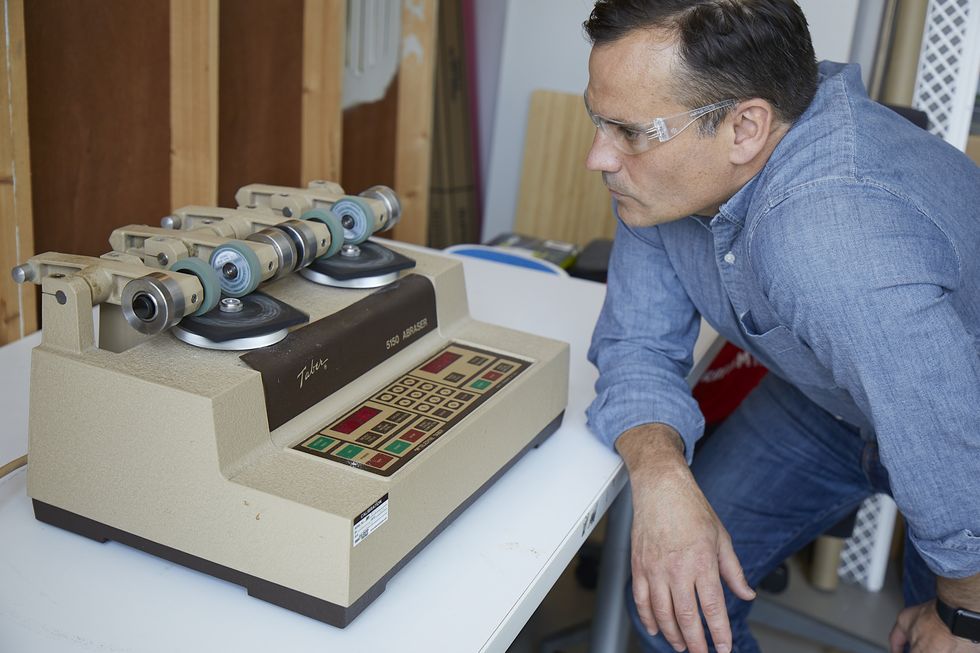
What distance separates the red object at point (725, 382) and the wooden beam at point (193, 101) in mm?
1087

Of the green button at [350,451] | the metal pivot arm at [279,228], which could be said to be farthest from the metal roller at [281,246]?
the green button at [350,451]

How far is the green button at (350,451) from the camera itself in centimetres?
92

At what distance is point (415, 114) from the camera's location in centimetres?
252

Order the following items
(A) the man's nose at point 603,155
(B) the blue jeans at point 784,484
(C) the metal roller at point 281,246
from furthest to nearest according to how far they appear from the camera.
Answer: (B) the blue jeans at point 784,484 → (A) the man's nose at point 603,155 → (C) the metal roller at point 281,246

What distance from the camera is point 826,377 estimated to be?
1260 millimetres

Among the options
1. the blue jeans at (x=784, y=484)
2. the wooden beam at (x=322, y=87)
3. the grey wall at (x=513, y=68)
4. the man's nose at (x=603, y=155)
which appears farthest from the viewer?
the grey wall at (x=513, y=68)

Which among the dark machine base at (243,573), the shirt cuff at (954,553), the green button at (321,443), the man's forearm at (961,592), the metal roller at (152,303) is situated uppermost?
the metal roller at (152,303)

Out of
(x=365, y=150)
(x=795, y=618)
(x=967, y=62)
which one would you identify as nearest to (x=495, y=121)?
(x=365, y=150)

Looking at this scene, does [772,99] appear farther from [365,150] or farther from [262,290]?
[365,150]

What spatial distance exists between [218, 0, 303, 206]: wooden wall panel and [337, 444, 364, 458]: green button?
3.59ft

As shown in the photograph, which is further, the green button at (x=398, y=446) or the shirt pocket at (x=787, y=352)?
the shirt pocket at (x=787, y=352)

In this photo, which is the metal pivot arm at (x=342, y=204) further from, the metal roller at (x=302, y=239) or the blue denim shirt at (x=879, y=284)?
the blue denim shirt at (x=879, y=284)

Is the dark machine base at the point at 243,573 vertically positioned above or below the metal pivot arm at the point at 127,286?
below

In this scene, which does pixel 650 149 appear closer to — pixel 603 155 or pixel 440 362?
pixel 603 155
